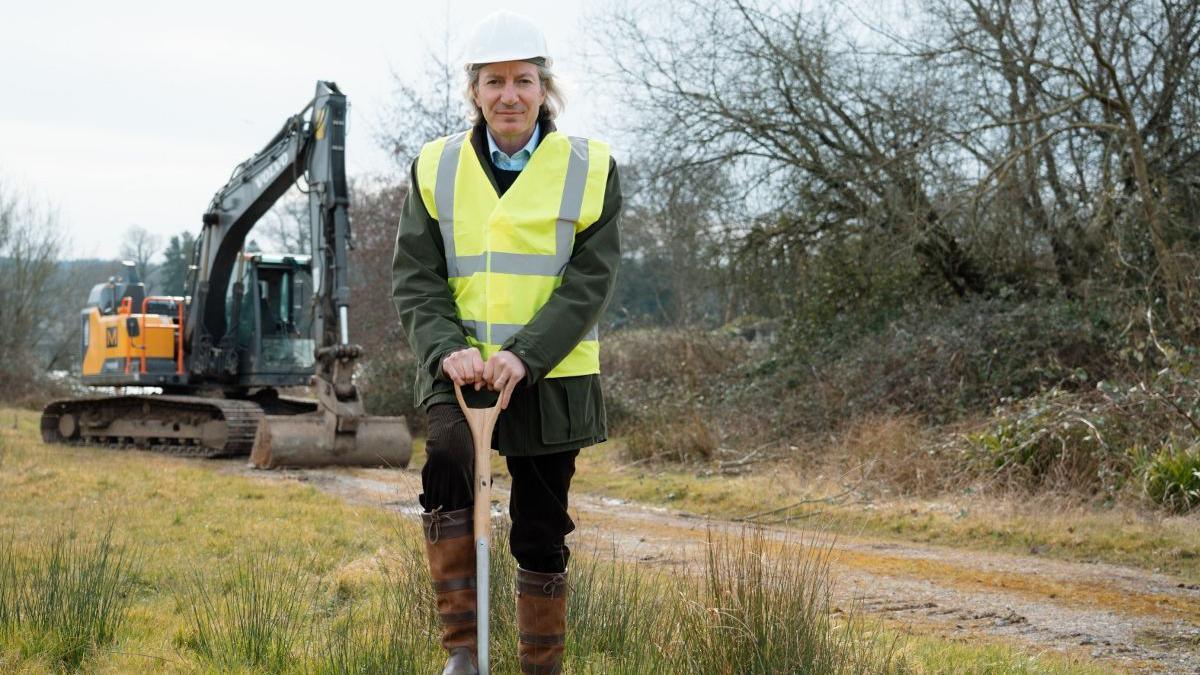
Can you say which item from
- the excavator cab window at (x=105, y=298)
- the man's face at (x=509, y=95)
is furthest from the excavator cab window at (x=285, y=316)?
the man's face at (x=509, y=95)

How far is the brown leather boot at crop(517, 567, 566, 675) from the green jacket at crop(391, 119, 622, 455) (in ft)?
1.31

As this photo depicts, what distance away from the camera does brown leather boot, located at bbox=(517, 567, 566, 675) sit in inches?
138

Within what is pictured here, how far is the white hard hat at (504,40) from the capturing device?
3473 millimetres

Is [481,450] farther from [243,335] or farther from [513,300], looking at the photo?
[243,335]

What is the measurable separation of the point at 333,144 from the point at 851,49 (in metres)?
6.38

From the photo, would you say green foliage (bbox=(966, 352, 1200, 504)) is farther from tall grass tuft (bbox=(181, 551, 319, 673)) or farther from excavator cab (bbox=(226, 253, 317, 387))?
excavator cab (bbox=(226, 253, 317, 387))

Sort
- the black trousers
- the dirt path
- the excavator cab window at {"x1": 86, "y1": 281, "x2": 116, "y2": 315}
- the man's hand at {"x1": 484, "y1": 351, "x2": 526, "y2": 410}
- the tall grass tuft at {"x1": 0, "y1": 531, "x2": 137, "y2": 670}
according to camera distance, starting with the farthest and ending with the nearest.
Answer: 1. the excavator cab window at {"x1": 86, "y1": 281, "x2": 116, "y2": 315}
2. the dirt path
3. the tall grass tuft at {"x1": 0, "y1": 531, "x2": 137, "y2": 670}
4. the black trousers
5. the man's hand at {"x1": 484, "y1": 351, "x2": 526, "y2": 410}

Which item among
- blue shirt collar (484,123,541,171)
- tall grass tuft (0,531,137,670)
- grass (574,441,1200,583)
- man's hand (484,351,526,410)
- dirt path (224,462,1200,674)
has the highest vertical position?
blue shirt collar (484,123,541,171)

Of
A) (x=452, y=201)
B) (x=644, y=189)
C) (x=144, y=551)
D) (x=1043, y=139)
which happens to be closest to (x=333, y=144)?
(x=644, y=189)

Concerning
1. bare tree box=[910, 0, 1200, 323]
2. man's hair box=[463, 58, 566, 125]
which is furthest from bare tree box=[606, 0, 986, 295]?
man's hair box=[463, 58, 566, 125]

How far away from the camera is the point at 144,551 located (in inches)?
255

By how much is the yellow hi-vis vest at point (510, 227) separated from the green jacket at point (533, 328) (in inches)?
1.5

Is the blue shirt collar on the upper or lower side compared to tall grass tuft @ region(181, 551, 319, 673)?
upper

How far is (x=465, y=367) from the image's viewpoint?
3.26 metres
